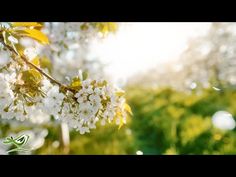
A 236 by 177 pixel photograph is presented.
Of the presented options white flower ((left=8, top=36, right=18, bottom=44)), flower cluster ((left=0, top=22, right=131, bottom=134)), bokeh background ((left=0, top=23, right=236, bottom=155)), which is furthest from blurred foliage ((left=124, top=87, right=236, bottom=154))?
white flower ((left=8, top=36, right=18, bottom=44))

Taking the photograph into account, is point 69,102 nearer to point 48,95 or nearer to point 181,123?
point 48,95

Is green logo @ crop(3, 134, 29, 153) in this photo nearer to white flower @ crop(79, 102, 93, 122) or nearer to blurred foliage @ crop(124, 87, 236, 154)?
white flower @ crop(79, 102, 93, 122)

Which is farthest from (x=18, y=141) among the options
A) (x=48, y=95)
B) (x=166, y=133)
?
(x=166, y=133)

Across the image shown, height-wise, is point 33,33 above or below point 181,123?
below

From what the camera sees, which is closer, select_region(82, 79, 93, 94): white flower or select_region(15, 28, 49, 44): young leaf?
select_region(82, 79, 93, 94): white flower

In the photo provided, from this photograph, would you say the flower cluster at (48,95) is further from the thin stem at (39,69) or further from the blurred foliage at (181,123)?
the blurred foliage at (181,123)

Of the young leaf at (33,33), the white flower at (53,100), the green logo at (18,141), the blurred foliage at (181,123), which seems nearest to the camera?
the white flower at (53,100)

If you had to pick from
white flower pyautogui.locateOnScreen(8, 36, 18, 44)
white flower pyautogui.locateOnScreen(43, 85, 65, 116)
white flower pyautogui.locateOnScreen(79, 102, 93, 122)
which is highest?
white flower pyautogui.locateOnScreen(8, 36, 18, 44)

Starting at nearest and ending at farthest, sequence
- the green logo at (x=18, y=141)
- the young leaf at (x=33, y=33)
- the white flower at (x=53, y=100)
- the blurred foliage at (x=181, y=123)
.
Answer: the white flower at (x=53, y=100)
the young leaf at (x=33, y=33)
the green logo at (x=18, y=141)
the blurred foliage at (x=181, y=123)

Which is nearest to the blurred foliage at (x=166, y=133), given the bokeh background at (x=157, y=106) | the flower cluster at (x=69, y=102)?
the bokeh background at (x=157, y=106)

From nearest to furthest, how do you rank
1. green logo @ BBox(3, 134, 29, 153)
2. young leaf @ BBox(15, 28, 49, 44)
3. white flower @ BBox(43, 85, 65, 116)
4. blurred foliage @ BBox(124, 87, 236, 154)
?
white flower @ BBox(43, 85, 65, 116), young leaf @ BBox(15, 28, 49, 44), green logo @ BBox(3, 134, 29, 153), blurred foliage @ BBox(124, 87, 236, 154)

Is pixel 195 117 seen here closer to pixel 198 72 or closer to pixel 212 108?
pixel 212 108

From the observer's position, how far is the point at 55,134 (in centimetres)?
591
